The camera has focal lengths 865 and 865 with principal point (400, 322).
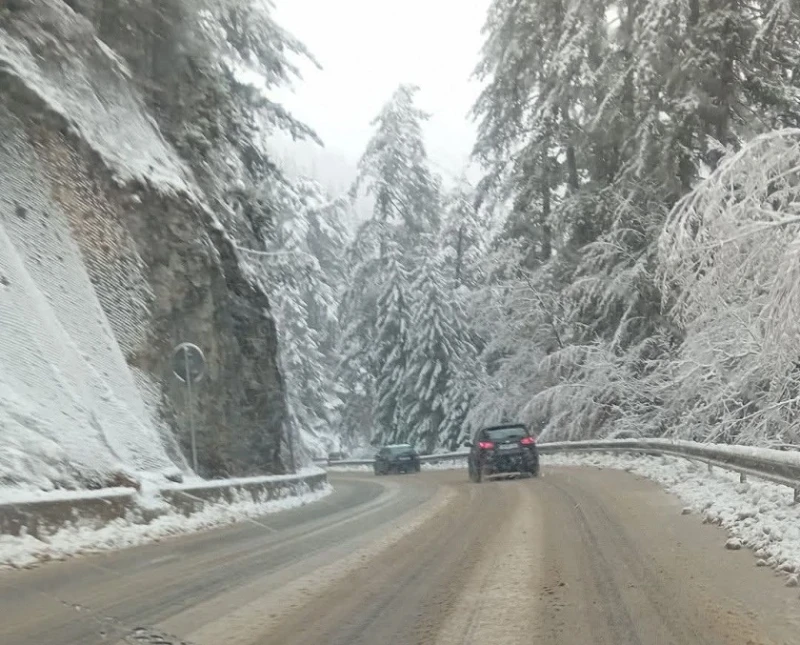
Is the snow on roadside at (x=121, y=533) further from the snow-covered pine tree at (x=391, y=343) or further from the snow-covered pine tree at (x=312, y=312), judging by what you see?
the snow-covered pine tree at (x=391, y=343)

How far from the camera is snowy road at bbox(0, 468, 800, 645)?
218 inches

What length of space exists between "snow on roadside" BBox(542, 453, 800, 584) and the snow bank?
6.92m

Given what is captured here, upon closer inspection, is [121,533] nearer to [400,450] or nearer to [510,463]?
[510,463]

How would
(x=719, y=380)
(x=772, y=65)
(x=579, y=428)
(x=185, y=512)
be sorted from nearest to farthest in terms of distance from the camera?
1. (x=185, y=512)
2. (x=719, y=380)
3. (x=772, y=65)
4. (x=579, y=428)

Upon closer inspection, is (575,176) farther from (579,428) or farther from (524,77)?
(579,428)

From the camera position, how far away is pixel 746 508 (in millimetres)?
10734

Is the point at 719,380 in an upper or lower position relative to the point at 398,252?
lower

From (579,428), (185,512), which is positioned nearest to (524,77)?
(579,428)

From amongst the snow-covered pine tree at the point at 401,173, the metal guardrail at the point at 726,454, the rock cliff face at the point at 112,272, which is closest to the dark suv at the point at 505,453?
the metal guardrail at the point at 726,454

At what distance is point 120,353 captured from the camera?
52.8 ft

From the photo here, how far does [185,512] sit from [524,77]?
75.5 feet

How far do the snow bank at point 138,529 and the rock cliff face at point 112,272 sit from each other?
965 mm

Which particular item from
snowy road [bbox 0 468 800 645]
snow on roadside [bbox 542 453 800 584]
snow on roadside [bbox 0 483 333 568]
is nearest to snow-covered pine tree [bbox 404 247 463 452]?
snow on roadside [bbox 542 453 800 584]

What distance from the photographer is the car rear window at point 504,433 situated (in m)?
23.3
